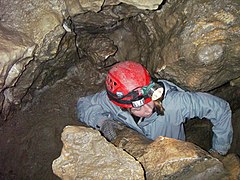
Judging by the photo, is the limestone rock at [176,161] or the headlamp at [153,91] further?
the headlamp at [153,91]

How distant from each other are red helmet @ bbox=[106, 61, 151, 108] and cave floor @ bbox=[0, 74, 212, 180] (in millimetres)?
1482

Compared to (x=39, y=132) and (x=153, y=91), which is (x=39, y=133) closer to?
(x=39, y=132)

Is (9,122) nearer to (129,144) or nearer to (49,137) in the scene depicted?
(49,137)

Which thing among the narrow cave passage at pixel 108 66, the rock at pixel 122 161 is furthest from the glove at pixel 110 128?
the narrow cave passage at pixel 108 66

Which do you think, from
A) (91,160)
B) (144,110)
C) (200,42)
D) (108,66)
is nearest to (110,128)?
(144,110)

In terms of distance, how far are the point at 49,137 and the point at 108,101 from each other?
117cm

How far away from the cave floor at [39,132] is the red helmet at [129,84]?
1.48 m

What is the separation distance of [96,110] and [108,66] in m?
1.21

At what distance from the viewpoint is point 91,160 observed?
2418 mm

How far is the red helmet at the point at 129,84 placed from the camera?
3273 mm

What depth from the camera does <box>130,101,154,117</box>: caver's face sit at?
3.41 metres

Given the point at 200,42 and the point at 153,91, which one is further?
the point at 200,42

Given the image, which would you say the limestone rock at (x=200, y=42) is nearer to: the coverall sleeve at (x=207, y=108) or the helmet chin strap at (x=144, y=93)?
the coverall sleeve at (x=207, y=108)

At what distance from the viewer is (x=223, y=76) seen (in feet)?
13.1
